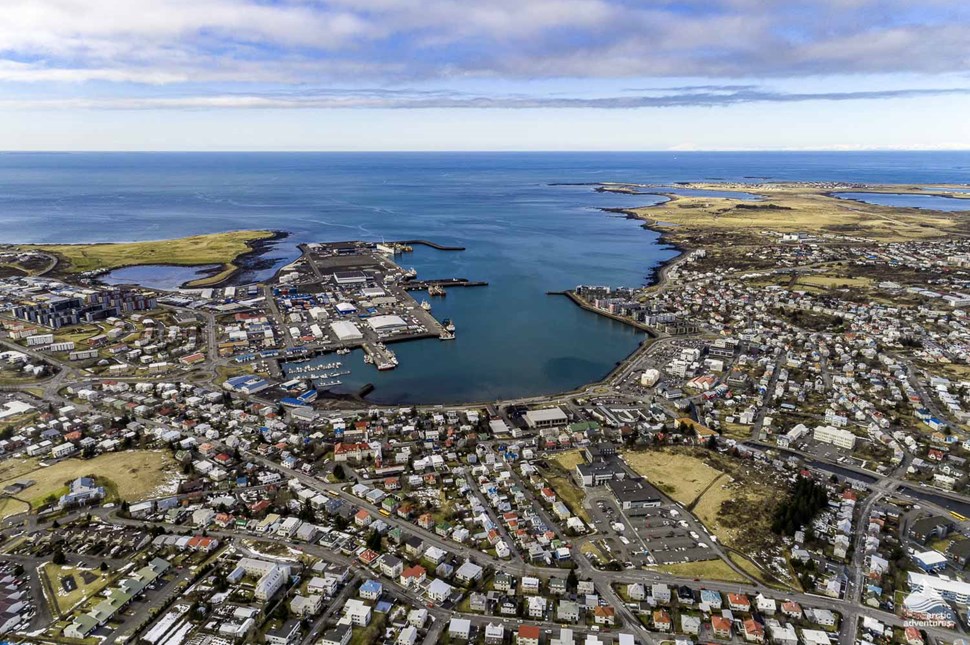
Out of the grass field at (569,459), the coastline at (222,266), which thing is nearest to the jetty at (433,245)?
the coastline at (222,266)

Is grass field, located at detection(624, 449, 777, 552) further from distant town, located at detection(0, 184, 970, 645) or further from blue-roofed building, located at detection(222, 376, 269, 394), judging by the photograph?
blue-roofed building, located at detection(222, 376, 269, 394)

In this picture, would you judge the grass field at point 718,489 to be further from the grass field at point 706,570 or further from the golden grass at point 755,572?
the grass field at point 706,570

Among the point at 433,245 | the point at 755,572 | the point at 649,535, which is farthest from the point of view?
the point at 433,245

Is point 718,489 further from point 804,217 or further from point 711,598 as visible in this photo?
point 804,217

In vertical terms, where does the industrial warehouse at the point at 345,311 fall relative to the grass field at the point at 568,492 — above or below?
above

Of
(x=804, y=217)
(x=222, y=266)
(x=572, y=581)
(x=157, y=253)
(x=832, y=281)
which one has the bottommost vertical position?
(x=572, y=581)

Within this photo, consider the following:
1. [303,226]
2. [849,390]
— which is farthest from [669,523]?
[303,226]

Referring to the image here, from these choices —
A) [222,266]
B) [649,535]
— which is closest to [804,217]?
[222,266]

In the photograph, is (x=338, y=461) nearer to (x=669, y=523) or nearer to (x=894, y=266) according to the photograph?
(x=669, y=523)
